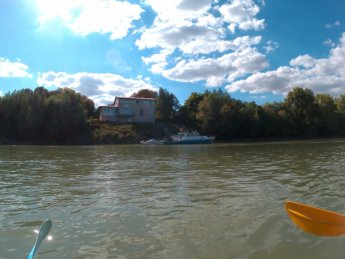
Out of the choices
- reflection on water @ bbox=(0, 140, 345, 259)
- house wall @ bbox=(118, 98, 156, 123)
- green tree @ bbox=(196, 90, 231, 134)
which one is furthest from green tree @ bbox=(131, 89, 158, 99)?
reflection on water @ bbox=(0, 140, 345, 259)

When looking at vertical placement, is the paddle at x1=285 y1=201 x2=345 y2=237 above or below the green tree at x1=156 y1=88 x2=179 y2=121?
below

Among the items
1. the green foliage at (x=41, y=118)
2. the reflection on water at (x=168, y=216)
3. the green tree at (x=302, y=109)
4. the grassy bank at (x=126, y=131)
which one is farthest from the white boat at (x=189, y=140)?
the reflection on water at (x=168, y=216)

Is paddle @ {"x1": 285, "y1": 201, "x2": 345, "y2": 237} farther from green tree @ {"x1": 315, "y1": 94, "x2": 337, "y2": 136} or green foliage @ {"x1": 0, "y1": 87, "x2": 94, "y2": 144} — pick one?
green tree @ {"x1": 315, "y1": 94, "x2": 337, "y2": 136}

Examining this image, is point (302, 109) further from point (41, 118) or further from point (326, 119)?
point (41, 118)

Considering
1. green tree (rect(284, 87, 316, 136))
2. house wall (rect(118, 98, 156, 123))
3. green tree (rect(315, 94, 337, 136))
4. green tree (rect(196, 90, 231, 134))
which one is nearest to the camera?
green tree (rect(196, 90, 231, 134))

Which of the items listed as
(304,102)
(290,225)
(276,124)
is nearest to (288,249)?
(290,225)

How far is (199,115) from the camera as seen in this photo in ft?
318

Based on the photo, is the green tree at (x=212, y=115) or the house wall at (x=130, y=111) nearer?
the green tree at (x=212, y=115)

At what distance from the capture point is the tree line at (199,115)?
80.5 meters

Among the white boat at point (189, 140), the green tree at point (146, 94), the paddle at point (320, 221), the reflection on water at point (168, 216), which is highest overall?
the green tree at point (146, 94)

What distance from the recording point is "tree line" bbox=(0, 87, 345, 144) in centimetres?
8050

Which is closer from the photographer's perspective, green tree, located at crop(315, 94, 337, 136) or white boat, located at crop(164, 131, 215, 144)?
white boat, located at crop(164, 131, 215, 144)

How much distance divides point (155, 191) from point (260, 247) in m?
7.04

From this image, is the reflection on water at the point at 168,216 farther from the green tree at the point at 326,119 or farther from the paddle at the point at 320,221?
the green tree at the point at 326,119
